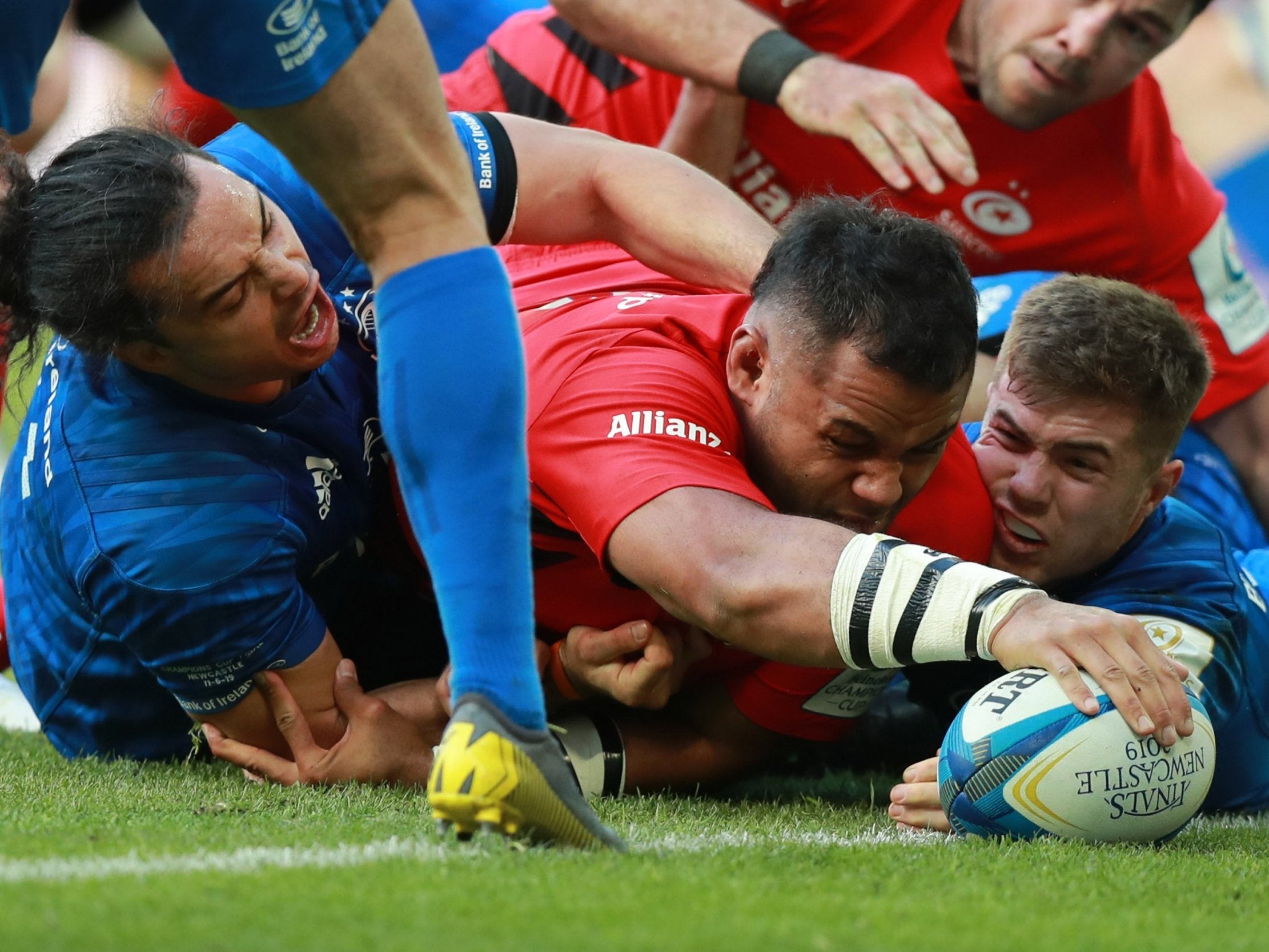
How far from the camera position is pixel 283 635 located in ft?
10.1

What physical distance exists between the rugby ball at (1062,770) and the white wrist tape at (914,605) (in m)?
0.20

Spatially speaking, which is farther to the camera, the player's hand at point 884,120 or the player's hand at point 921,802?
the player's hand at point 884,120

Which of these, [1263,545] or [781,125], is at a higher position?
[781,125]

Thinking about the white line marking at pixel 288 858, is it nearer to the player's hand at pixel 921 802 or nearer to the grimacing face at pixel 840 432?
the player's hand at pixel 921 802

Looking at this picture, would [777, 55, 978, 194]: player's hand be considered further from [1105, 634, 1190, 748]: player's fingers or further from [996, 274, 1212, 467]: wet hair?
[1105, 634, 1190, 748]: player's fingers

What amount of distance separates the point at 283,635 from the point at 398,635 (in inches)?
25.6

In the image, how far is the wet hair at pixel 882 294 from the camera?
293 centimetres

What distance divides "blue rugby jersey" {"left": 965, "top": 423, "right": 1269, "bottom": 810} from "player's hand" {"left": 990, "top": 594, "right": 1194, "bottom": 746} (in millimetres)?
498

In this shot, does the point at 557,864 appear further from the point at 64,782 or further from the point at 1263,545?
the point at 1263,545

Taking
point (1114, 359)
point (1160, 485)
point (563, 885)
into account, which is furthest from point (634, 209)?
point (563, 885)

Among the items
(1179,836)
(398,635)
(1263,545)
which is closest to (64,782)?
(398,635)

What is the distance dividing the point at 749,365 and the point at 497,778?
136 cm

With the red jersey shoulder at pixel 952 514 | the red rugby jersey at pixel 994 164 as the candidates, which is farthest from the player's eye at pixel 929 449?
the red rugby jersey at pixel 994 164

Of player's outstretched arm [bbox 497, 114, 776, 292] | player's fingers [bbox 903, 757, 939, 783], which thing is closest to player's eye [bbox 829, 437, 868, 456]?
player's fingers [bbox 903, 757, 939, 783]
